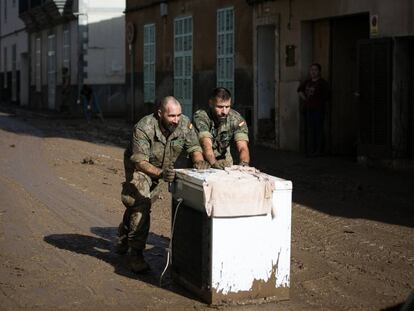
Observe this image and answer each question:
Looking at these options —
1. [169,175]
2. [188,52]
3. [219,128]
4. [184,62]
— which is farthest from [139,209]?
[184,62]

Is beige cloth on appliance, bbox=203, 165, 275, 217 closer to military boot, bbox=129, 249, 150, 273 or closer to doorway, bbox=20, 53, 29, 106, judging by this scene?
military boot, bbox=129, 249, 150, 273

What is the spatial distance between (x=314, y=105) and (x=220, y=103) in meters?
9.07

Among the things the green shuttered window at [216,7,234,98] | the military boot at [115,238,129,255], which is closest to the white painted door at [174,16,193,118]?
the green shuttered window at [216,7,234,98]

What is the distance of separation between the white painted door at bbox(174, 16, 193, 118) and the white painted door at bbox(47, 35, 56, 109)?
18563 mm

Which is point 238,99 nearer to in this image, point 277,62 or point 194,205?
point 277,62

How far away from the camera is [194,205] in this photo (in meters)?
7.12

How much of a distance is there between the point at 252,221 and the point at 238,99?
45.6ft

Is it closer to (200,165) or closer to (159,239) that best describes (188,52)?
(159,239)

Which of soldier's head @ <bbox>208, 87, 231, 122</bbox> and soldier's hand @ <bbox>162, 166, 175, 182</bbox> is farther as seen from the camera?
soldier's head @ <bbox>208, 87, 231, 122</bbox>

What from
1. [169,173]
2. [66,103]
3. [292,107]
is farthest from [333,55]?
[66,103]

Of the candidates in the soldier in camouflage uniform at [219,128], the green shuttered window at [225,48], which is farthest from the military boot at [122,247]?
the green shuttered window at [225,48]

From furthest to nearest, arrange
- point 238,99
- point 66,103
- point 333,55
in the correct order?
1. point 66,103
2. point 238,99
3. point 333,55

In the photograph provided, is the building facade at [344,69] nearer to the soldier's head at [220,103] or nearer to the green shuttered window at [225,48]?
the green shuttered window at [225,48]

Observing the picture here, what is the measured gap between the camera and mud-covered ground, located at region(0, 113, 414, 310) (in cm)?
733
